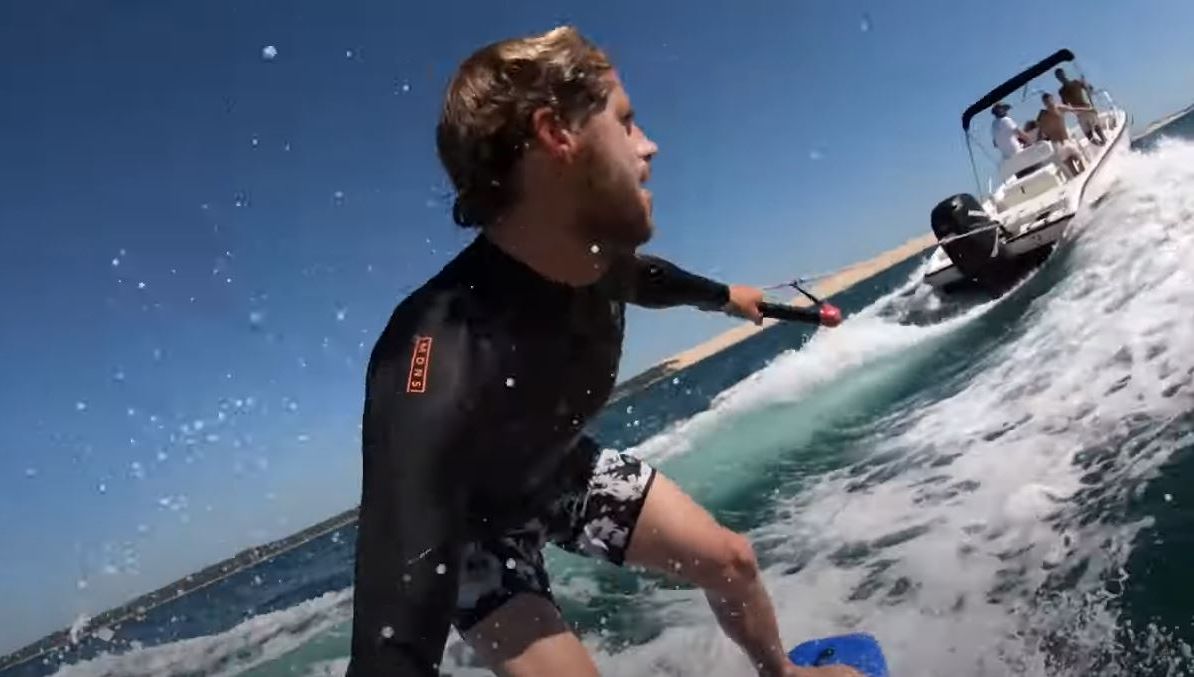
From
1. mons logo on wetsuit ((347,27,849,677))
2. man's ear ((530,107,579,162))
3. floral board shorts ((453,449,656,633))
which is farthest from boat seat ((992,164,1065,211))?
man's ear ((530,107,579,162))

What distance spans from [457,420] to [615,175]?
0.73 m

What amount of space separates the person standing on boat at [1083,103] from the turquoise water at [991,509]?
745cm

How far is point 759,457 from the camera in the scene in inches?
494

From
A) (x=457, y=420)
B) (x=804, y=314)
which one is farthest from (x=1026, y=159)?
(x=457, y=420)

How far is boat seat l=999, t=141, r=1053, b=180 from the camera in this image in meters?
19.4

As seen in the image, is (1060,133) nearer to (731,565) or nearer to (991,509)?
(991,509)

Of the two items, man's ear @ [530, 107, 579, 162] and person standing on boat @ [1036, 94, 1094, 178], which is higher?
man's ear @ [530, 107, 579, 162]

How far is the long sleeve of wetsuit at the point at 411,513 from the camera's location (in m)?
1.83

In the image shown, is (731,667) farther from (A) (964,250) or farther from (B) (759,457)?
(A) (964,250)

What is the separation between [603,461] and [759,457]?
9.66 meters

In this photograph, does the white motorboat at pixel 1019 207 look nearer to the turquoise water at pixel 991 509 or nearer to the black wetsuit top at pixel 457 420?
the turquoise water at pixel 991 509

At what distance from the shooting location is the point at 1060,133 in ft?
64.9

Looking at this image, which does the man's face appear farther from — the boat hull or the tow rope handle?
the boat hull

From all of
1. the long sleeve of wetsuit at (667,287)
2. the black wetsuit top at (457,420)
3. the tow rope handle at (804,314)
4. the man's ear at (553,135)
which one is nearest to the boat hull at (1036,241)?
the tow rope handle at (804,314)
